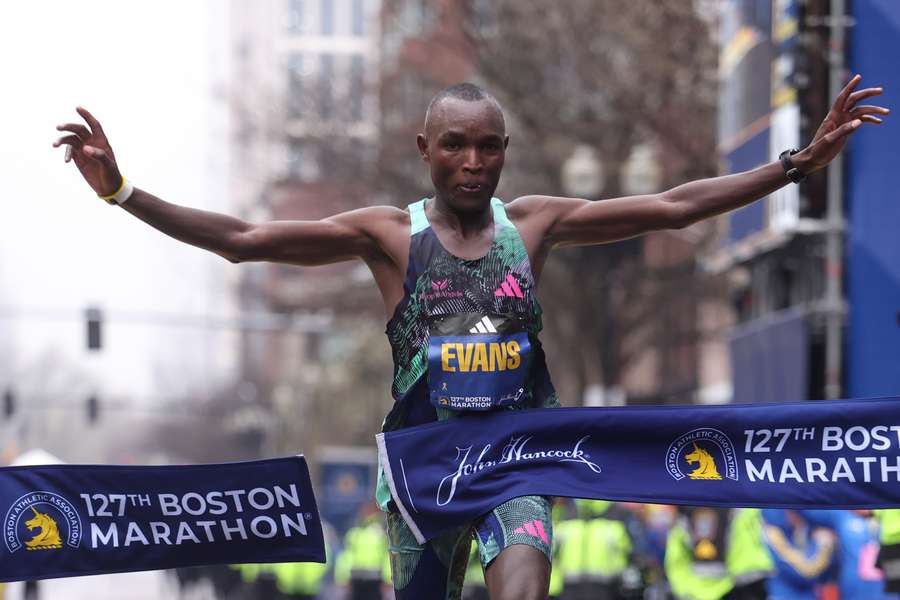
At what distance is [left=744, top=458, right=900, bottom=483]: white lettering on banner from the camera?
6051 millimetres

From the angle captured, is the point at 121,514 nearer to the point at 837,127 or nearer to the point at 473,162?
the point at 473,162

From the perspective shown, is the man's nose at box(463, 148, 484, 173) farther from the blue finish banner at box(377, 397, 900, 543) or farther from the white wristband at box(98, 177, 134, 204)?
the white wristband at box(98, 177, 134, 204)

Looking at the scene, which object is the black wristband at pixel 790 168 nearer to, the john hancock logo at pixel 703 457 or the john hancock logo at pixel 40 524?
the john hancock logo at pixel 703 457

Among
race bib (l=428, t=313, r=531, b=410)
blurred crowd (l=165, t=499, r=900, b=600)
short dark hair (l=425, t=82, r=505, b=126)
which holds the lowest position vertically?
blurred crowd (l=165, t=499, r=900, b=600)

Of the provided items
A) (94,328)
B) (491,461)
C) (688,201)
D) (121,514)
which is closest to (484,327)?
(491,461)

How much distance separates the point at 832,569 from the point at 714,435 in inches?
314

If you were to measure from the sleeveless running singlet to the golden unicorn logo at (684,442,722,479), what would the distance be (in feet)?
1.69

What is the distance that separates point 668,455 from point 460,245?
1.00 m

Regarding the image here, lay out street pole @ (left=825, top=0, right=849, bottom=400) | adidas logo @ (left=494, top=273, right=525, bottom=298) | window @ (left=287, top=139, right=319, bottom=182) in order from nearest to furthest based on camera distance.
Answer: adidas logo @ (left=494, top=273, right=525, bottom=298) → street pole @ (left=825, top=0, right=849, bottom=400) → window @ (left=287, top=139, right=319, bottom=182)

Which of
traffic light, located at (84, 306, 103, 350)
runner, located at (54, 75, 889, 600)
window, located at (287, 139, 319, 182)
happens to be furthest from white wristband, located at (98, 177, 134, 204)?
traffic light, located at (84, 306, 103, 350)

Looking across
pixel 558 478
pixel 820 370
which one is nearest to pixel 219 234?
pixel 558 478

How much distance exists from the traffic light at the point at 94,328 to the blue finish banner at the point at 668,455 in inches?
1266

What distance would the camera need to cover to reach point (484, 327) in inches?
235

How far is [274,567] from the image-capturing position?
91.7ft
